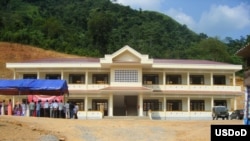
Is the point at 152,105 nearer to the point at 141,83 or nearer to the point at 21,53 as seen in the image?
the point at 141,83

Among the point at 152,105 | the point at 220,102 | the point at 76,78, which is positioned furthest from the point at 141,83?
the point at 220,102

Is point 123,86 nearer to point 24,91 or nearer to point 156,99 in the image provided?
point 156,99

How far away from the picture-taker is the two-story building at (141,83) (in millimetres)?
44438

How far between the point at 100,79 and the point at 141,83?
15.1 ft

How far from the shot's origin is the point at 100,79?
4697 centimetres

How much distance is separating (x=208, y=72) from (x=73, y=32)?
157ft

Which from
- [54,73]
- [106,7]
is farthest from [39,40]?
[54,73]

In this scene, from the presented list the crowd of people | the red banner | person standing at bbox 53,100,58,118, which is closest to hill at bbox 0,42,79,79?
the red banner

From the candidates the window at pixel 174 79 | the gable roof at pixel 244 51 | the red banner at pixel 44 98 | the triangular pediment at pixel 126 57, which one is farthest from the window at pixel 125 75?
the gable roof at pixel 244 51

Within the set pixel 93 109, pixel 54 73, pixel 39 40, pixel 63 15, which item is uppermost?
pixel 63 15

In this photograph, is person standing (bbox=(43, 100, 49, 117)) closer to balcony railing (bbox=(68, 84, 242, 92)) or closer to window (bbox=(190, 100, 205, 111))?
balcony railing (bbox=(68, 84, 242, 92))

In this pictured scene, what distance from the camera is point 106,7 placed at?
105m

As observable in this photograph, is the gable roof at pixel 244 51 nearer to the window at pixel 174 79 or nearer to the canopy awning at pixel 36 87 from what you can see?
the canopy awning at pixel 36 87

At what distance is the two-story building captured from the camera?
44.4 metres
